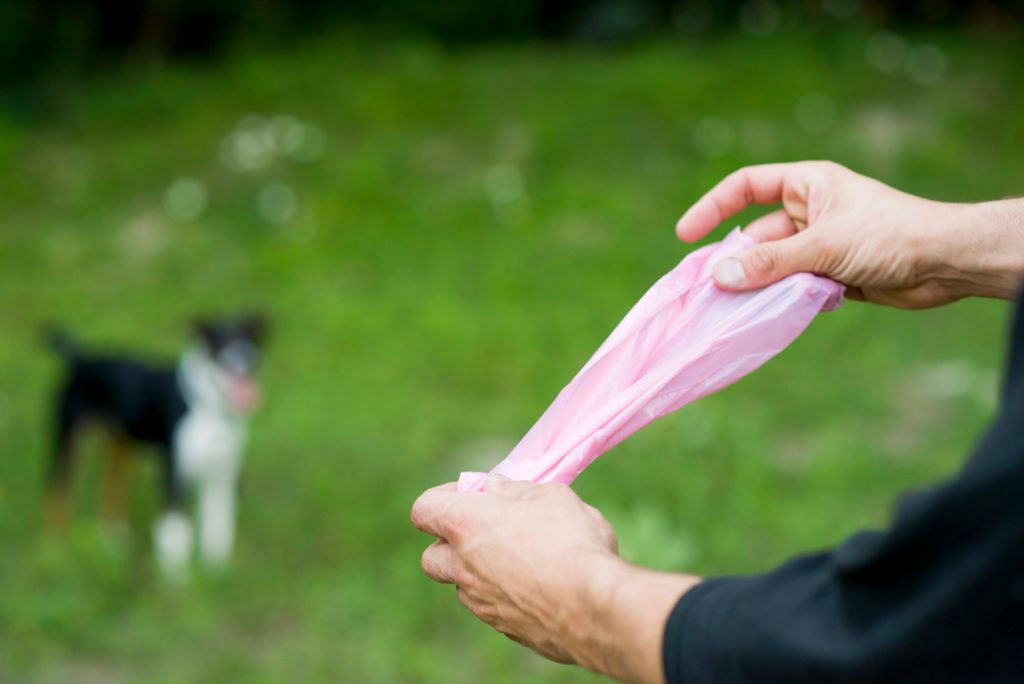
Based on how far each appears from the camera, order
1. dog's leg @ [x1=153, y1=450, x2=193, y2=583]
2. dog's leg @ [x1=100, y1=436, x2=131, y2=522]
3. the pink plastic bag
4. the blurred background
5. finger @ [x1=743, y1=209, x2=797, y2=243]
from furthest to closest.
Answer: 1. dog's leg @ [x1=100, y1=436, x2=131, y2=522]
2. dog's leg @ [x1=153, y1=450, x2=193, y2=583]
3. the blurred background
4. finger @ [x1=743, y1=209, x2=797, y2=243]
5. the pink plastic bag

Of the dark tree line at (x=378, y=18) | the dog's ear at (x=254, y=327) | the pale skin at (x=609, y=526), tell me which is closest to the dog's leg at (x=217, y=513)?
the dog's ear at (x=254, y=327)

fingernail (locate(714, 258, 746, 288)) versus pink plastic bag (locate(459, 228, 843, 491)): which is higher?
fingernail (locate(714, 258, 746, 288))

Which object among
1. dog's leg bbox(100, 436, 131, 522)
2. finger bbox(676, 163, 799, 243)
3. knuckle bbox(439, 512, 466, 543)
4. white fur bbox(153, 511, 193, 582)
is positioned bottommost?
white fur bbox(153, 511, 193, 582)

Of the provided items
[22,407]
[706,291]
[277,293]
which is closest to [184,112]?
[277,293]

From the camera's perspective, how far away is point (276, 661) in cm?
388

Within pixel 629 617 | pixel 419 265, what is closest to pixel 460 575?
pixel 629 617

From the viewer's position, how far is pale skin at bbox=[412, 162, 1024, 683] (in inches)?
48.2

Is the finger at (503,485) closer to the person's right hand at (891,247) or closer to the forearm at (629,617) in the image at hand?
the forearm at (629,617)

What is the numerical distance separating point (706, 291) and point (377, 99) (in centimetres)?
822

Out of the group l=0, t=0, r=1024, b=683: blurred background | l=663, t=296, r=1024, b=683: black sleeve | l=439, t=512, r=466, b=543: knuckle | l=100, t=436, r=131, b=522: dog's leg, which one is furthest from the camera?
l=100, t=436, r=131, b=522: dog's leg

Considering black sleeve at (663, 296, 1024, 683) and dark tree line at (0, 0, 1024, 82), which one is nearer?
black sleeve at (663, 296, 1024, 683)

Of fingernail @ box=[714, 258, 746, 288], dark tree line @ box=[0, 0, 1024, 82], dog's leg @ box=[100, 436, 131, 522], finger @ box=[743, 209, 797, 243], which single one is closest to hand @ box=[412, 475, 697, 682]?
fingernail @ box=[714, 258, 746, 288]

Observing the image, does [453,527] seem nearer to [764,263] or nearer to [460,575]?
[460,575]

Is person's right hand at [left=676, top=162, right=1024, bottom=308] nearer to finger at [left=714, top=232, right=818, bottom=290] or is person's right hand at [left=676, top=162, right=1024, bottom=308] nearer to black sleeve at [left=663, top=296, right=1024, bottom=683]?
finger at [left=714, top=232, right=818, bottom=290]
